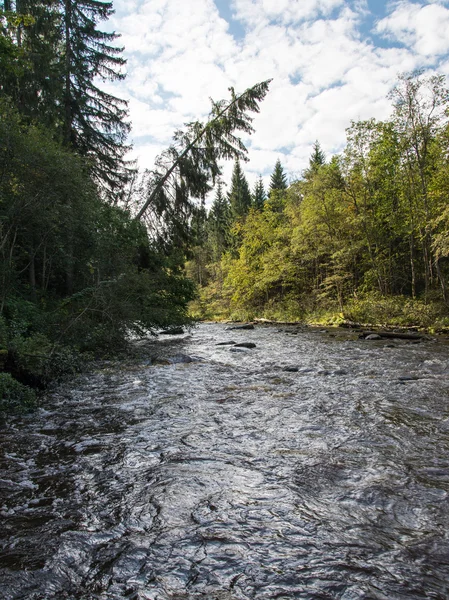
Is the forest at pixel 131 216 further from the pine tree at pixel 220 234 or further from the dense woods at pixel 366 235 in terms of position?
the pine tree at pixel 220 234

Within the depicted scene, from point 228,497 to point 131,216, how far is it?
52.8 ft

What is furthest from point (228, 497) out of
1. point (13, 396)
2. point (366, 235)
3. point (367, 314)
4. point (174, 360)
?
point (366, 235)

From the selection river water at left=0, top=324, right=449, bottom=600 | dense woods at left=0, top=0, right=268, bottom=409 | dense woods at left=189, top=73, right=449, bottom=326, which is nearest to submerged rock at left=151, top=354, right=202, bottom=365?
dense woods at left=0, top=0, right=268, bottom=409

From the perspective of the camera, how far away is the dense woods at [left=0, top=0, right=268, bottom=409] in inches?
341

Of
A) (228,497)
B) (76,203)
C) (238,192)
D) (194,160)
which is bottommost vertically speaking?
(228,497)

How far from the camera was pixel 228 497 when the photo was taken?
339cm

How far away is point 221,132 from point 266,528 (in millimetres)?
19055

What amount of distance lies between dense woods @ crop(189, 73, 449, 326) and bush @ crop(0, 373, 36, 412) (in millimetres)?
15391

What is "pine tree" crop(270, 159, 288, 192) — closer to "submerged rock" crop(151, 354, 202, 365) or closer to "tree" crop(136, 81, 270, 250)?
"tree" crop(136, 81, 270, 250)

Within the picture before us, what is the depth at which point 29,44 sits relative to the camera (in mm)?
14266

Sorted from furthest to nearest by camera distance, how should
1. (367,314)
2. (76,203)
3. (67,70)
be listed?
(367,314) < (67,70) < (76,203)

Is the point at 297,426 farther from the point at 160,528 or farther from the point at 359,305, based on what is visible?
the point at 359,305

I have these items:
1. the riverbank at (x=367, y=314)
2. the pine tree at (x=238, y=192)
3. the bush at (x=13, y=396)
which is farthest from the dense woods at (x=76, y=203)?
the pine tree at (x=238, y=192)

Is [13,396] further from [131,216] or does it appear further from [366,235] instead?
[366,235]
